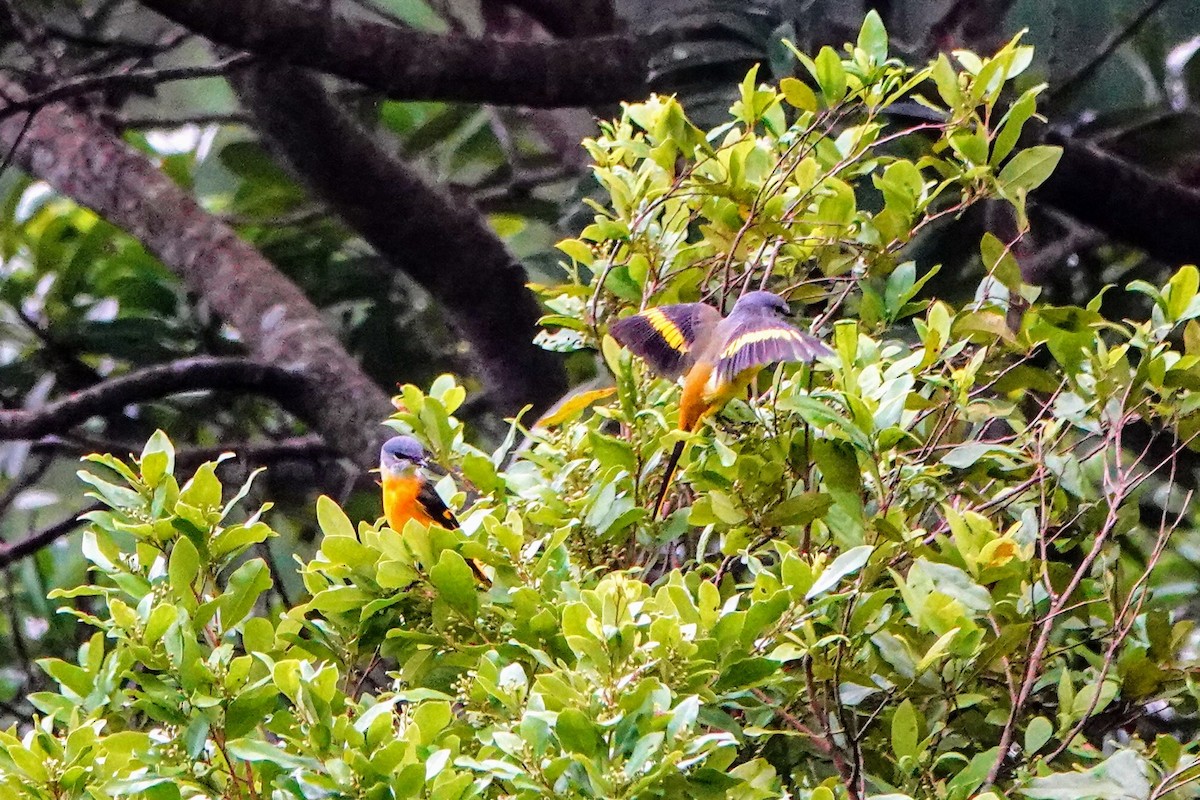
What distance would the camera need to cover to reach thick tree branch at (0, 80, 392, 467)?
63.6 inches

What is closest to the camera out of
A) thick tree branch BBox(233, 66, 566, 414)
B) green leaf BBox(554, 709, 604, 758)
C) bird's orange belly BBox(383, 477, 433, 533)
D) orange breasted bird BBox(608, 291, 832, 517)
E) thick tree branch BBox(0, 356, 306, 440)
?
green leaf BBox(554, 709, 604, 758)

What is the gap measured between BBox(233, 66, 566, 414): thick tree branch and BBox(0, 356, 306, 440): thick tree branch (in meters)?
0.31

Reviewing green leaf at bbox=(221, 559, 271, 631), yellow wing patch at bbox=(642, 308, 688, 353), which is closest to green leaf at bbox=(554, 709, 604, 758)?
green leaf at bbox=(221, 559, 271, 631)

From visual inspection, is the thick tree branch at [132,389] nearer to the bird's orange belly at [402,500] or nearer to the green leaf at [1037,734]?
the bird's orange belly at [402,500]

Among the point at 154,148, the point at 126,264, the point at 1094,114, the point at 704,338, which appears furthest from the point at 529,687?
the point at 154,148

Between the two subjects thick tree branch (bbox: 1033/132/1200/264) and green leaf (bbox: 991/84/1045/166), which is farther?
thick tree branch (bbox: 1033/132/1200/264)

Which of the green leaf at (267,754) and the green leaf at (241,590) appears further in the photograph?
the green leaf at (241,590)

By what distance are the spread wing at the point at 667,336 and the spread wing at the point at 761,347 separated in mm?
41

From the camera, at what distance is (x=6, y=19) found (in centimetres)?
190

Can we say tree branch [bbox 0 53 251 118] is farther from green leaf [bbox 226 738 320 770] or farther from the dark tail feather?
green leaf [bbox 226 738 320 770]

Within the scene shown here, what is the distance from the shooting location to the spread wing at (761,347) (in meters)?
0.69

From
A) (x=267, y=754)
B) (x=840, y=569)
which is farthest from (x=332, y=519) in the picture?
(x=840, y=569)

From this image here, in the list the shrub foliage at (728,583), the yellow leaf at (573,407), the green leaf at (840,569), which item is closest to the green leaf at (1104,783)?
the shrub foliage at (728,583)

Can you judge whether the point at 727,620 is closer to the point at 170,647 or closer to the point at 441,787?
the point at 441,787
